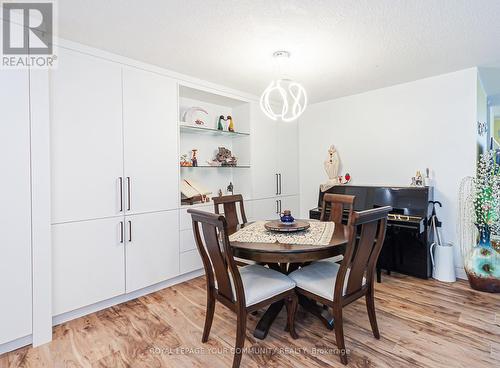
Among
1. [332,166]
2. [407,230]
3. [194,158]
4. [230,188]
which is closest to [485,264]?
[407,230]

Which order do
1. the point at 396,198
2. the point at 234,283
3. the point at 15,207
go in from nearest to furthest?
the point at 234,283, the point at 15,207, the point at 396,198

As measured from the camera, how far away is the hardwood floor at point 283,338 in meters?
1.80

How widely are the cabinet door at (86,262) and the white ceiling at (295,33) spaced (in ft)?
5.26

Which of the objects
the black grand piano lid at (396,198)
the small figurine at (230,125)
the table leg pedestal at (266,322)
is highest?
the small figurine at (230,125)

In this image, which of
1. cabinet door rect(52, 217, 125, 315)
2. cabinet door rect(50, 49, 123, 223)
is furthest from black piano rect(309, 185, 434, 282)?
cabinet door rect(50, 49, 123, 223)

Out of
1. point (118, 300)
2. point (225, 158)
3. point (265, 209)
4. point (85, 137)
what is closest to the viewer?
point (85, 137)

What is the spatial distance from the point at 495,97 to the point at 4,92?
6.00 metres

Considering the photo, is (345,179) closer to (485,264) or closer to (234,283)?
(485,264)

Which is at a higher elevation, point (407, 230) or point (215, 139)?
point (215, 139)

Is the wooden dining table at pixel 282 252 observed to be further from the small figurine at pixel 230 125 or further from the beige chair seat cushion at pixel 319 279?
the small figurine at pixel 230 125

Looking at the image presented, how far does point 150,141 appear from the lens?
284cm

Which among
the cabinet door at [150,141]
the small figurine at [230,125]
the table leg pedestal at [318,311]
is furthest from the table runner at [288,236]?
the small figurine at [230,125]

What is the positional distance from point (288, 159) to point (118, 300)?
3.05 meters

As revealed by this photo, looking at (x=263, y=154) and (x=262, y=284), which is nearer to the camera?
(x=262, y=284)
